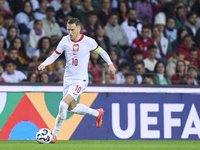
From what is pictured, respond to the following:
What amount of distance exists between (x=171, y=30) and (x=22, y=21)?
4531 mm

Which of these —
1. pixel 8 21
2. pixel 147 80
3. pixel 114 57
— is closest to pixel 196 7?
pixel 114 57

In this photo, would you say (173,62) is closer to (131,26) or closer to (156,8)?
(131,26)

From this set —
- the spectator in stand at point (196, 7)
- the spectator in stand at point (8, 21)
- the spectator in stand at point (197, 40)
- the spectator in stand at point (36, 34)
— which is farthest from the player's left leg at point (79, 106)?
the spectator in stand at point (196, 7)

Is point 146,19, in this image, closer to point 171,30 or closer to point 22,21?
point 171,30

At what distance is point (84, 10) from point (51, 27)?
149cm

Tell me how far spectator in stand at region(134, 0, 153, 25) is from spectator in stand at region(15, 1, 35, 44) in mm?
3420

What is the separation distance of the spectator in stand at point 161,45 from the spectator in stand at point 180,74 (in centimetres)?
134

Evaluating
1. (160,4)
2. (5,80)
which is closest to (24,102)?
(5,80)

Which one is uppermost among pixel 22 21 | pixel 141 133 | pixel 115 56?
pixel 22 21

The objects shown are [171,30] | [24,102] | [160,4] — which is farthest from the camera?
[160,4]

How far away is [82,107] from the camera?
28.0 ft

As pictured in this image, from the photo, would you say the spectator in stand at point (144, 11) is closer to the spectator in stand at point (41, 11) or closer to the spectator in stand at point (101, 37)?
the spectator in stand at point (101, 37)

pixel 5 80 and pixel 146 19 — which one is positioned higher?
pixel 146 19

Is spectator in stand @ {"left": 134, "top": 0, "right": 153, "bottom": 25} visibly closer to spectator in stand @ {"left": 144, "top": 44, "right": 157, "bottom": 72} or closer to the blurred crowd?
the blurred crowd
